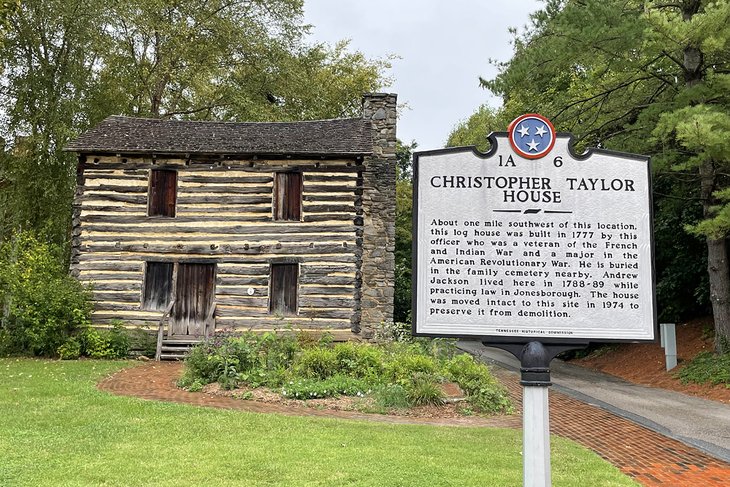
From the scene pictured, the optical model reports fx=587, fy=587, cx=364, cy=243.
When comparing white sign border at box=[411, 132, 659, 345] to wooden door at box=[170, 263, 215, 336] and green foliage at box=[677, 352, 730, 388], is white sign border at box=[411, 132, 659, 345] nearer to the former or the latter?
green foliage at box=[677, 352, 730, 388]

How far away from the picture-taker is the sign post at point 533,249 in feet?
14.4

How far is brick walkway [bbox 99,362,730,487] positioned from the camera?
7043 mm

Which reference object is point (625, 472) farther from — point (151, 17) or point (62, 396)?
point (151, 17)

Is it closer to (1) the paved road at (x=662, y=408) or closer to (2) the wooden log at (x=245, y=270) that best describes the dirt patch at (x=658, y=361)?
(1) the paved road at (x=662, y=408)

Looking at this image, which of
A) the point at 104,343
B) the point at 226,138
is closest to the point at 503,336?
the point at 104,343

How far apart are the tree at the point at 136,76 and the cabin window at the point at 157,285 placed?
24.1 feet

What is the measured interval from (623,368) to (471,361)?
1034 centimetres

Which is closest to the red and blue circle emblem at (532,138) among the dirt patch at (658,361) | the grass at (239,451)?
the grass at (239,451)

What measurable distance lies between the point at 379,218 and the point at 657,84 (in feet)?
31.3

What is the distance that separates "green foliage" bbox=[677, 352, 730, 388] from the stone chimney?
8.58 m

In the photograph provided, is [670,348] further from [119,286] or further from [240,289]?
[119,286]

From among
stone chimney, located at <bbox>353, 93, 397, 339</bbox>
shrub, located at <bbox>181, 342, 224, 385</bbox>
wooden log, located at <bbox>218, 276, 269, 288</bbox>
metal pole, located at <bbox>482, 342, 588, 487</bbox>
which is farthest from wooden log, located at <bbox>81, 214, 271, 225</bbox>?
metal pole, located at <bbox>482, 342, 588, 487</bbox>

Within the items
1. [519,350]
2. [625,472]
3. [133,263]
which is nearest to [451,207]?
[519,350]

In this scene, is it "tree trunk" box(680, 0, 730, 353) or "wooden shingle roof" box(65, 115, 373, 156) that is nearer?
"tree trunk" box(680, 0, 730, 353)
